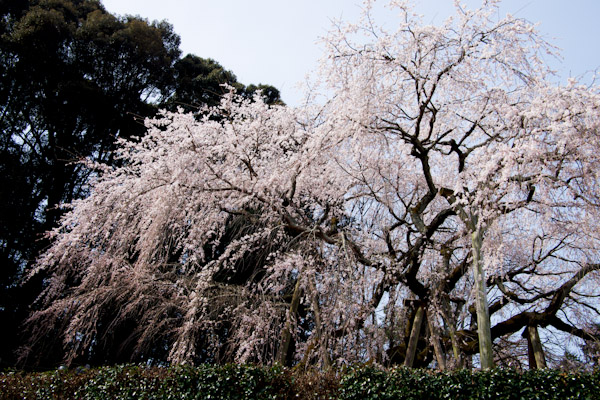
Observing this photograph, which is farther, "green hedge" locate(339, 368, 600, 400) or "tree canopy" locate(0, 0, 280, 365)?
"tree canopy" locate(0, 0, 280, 365)

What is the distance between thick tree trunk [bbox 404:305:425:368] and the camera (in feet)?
16.2

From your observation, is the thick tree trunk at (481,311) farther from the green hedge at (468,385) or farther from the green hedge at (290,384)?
the green hedge at (468,385)

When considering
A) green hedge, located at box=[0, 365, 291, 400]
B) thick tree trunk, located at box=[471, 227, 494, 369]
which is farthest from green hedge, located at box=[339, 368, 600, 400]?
thick tree trunk, located at box=[471, 227, 494, 369]

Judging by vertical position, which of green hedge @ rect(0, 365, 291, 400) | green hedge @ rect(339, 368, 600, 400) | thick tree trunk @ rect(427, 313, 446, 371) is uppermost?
thick tree trunk @ rect(427, 313, 446, 371)

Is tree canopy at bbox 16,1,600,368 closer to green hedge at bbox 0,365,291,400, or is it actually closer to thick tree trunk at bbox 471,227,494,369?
thick tree trunk at bbox 471,227,494,369

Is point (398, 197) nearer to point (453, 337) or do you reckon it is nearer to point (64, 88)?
point (453, 337)

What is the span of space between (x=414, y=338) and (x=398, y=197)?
1.74 meters

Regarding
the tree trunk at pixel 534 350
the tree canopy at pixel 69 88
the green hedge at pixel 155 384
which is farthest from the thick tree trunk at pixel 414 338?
the tree canopy at pixel 69 88

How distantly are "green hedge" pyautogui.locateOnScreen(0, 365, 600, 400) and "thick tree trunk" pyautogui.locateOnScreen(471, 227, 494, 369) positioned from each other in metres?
0.66

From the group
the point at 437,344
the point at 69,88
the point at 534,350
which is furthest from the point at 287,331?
the point at 69,88

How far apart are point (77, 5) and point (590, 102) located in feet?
40.3

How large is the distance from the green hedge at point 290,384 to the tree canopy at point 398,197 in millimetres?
940

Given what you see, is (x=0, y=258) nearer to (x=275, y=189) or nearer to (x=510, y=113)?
(x=275, y=189)

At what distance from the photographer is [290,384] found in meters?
3.55
